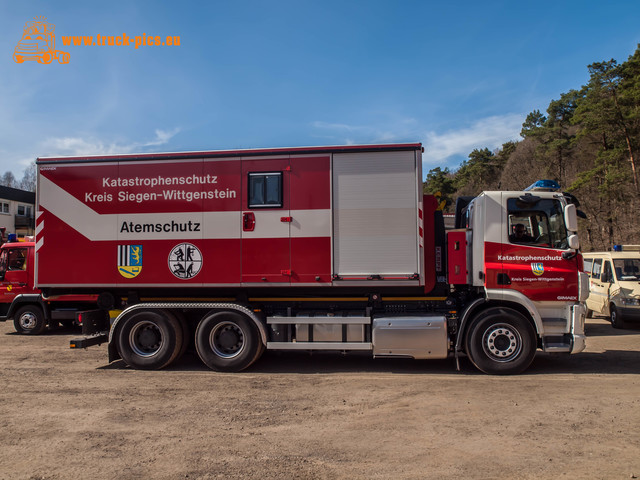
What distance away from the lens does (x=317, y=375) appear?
24.5 ft

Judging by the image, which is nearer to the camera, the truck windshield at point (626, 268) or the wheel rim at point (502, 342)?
the wheel rim at point (502, 342)

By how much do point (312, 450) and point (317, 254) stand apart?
3.51 m

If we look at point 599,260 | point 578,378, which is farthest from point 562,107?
point 578,378

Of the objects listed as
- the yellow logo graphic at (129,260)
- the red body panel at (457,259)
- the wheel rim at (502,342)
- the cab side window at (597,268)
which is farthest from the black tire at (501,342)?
the cab side window at (597,268)

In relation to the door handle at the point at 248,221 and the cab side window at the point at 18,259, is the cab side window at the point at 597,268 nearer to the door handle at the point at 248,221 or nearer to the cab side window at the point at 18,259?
the door handle at the point at 248,221

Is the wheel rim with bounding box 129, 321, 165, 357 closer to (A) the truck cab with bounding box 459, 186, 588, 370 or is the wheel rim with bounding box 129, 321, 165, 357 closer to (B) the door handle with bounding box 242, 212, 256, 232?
(B) the door handle with bounding box 242, 212, 256, 232

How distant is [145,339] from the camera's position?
313 inches

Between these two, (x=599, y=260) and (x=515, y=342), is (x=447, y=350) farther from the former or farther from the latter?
(x=599, y=260)

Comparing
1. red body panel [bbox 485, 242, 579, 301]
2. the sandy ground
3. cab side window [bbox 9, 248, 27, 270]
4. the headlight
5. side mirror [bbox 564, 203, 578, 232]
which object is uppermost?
side mirror [bbox 564, 203, 578, 232]

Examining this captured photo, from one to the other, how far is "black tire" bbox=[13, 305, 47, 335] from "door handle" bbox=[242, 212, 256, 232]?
7967 millimetres

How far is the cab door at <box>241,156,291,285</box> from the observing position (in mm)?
7457

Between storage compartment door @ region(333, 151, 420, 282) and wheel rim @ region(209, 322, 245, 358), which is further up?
storage compartment door @ region(333, 151, 420, 282)

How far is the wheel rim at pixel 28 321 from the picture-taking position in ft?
39.9

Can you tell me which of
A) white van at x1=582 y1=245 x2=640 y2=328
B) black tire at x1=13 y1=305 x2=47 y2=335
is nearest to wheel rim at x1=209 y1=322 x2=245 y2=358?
black tire at x1=13 y1=305 x2=47 y2=335
